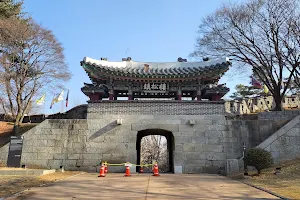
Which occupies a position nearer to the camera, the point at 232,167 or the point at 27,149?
the point at 232,167

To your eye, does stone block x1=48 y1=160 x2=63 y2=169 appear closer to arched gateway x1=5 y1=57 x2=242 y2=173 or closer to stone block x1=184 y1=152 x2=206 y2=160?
arched gateway x1=5 y1=57 x2=242 y2=173

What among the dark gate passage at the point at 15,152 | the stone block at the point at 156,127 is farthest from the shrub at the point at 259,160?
the dark gate passage at the point at 15,152

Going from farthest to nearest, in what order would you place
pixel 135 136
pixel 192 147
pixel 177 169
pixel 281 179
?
1. pixel 135 136
2. pixel 192 147
3. pixel 177 169
4. pixel 281 179

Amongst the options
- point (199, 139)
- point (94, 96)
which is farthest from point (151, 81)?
point (199, 139)

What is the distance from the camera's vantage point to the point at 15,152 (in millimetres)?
15531

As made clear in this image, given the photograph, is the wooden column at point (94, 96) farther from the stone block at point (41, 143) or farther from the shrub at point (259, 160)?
the shrub at point (259, 160)

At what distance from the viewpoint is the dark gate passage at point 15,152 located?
15328mm

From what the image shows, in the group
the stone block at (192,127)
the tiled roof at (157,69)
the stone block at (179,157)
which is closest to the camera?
the stone block at (179,157)

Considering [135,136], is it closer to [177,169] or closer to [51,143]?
[177,169]

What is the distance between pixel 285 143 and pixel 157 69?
10.3 metres

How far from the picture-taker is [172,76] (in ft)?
57.4

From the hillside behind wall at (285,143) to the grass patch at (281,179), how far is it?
2188mm

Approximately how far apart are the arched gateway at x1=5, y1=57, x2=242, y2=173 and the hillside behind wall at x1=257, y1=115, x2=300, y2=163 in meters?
1.90

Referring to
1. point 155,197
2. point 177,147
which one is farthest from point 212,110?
point 155,197
